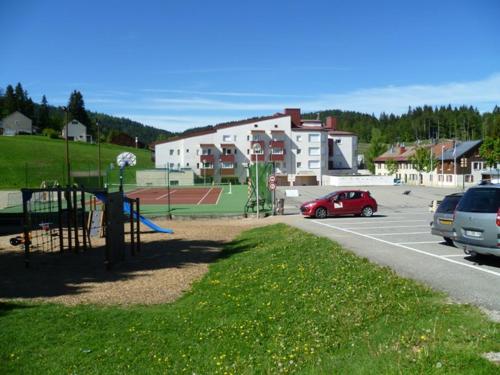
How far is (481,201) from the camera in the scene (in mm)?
10320

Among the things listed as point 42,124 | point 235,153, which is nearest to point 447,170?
point 235,153

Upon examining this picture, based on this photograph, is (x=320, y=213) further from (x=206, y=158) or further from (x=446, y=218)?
(x=206, y=158)

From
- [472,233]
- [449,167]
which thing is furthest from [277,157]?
[472,233]

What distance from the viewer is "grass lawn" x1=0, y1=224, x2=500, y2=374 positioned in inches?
206

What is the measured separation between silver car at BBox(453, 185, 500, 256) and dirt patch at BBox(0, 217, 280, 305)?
20.4ft

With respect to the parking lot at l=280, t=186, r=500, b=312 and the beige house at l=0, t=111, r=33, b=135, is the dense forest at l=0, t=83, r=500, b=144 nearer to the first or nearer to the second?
the beige house at l=0, t=111, r=33, b=135

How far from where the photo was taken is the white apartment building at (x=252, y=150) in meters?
86.4

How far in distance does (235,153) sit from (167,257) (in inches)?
2858

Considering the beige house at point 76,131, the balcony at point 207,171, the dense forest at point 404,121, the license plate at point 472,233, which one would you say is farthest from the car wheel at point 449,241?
the beige house at point 76,131

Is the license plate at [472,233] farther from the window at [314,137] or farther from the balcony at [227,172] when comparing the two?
the window at [314,137]

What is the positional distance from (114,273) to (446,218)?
940 cm

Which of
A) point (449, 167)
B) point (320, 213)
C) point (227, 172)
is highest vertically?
point (449, 167)

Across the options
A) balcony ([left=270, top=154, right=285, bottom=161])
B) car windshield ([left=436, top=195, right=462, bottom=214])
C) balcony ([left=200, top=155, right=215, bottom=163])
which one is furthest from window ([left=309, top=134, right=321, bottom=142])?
car windshield ([left=436, top=195, right=462, bottom=214])

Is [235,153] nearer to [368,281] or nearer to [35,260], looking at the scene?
[35,260]
